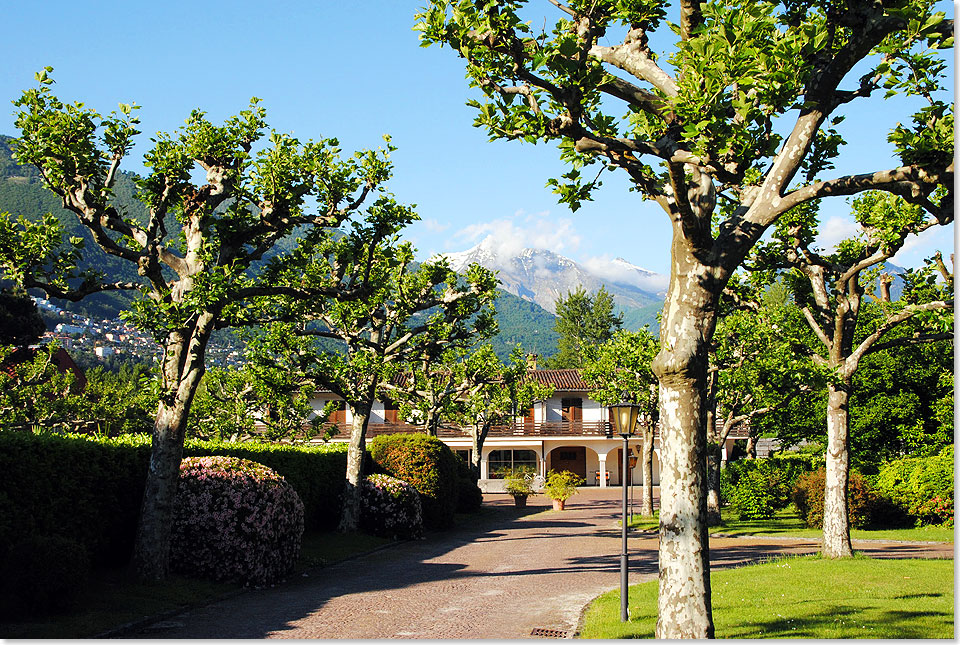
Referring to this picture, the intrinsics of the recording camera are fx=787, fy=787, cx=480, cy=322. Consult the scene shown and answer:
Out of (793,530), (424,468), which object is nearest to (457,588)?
(424,468)

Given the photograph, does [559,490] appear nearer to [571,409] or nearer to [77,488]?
[571,409]

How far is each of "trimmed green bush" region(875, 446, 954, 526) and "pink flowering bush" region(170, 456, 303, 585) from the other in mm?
20236

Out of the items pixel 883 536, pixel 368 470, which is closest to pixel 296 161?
pixel 368 470

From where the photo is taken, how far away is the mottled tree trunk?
41.4ft

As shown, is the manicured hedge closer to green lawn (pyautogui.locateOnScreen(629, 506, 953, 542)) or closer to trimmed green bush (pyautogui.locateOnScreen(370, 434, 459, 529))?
trimmed green bush (pyautogui.locateOnScreen(370, 434, 459, 529))

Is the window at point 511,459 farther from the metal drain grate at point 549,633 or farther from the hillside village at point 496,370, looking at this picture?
the metal drain grate at point 549,633

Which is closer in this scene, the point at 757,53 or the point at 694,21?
the point at 757,53

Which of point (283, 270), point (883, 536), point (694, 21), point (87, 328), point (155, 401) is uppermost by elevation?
point (87, 328)

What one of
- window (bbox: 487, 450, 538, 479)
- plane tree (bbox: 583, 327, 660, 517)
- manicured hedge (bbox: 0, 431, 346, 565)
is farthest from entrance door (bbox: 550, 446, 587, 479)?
manicured hedge (bbox: 0, 431, 346, 565)

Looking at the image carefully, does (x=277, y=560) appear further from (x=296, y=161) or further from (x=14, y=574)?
(x=296, y=161)

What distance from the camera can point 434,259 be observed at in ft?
81.7

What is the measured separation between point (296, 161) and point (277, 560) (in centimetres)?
737

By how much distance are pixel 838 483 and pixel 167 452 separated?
13.4m

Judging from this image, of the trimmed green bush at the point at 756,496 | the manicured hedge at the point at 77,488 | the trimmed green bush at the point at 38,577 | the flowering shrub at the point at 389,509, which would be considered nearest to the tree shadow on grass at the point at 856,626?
the trimmed green bush at the point at 38,577
